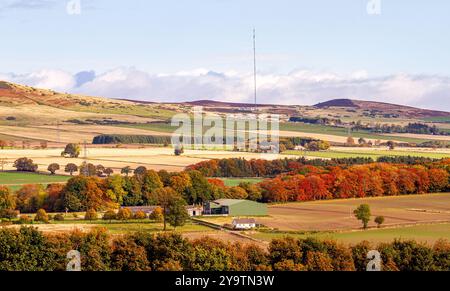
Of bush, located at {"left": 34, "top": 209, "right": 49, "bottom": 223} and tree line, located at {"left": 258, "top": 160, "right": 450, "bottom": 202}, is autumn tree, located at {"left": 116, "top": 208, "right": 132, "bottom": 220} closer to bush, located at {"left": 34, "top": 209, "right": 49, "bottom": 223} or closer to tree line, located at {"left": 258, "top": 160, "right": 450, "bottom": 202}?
bush, located at {"left": 34, "top": 209, "right": 49, "bottom": 223}

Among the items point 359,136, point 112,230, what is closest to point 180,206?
point 112,230

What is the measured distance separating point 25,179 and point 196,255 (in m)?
48.9

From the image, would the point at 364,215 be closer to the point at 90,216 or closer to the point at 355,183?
the point at 90,216

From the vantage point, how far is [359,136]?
470 ft

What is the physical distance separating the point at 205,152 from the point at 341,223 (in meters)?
54.0

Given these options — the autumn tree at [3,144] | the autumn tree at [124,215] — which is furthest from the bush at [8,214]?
the autumn tree at [3,144]

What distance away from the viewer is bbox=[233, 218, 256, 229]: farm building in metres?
57.5

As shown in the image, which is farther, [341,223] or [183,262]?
[341,223]

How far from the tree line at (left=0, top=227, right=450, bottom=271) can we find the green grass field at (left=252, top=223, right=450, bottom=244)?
10.5 metres

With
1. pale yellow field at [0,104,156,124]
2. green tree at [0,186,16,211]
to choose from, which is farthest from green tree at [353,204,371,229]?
pale yellow field at [0,104,156,124]

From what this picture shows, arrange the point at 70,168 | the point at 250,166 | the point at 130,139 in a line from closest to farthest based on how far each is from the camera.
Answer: the point at 70,168
the point at 250,166
the point at 130,139

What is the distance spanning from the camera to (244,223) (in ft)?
190

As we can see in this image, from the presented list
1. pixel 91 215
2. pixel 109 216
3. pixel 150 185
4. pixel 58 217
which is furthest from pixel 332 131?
pixel 58 217
